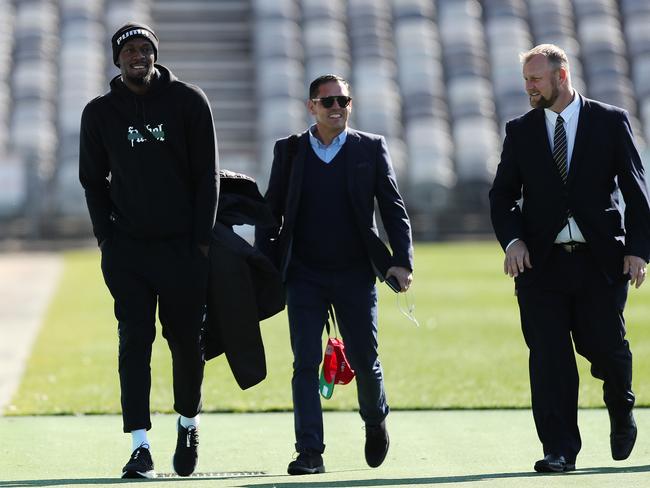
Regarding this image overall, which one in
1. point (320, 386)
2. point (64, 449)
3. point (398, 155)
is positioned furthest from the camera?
point (398, 155)

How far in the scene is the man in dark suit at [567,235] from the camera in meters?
6.66

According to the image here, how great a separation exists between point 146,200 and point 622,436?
2355 millimetres

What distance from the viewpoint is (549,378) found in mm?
6844

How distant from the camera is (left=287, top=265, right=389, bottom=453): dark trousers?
22.8ft

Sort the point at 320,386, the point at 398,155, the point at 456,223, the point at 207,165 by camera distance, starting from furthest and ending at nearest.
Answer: the point at 398,155, the point at 456,223, the point at 320,386, the point at 207,165

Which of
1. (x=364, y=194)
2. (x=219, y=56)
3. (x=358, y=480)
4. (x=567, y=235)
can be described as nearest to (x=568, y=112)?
(x=567, y=235)

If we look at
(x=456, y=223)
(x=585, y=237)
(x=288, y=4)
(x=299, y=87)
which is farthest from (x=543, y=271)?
(x=288, y=4)

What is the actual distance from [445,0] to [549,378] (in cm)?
3688

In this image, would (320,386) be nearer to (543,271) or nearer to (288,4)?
(543,271)

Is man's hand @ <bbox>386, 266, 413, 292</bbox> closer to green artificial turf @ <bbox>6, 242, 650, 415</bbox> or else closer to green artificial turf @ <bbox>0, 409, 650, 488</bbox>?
green artificial turf @ <bbox>0, 409, 650, 488</bbox>

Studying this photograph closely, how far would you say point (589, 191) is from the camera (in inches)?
263

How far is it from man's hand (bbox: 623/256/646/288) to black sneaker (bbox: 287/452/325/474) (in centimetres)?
158

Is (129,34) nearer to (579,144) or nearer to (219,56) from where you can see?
(579,144)

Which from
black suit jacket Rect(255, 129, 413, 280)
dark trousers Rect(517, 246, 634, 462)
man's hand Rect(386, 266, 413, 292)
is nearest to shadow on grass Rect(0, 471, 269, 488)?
black suit jacket Rect(255, 129, 413, 280)
